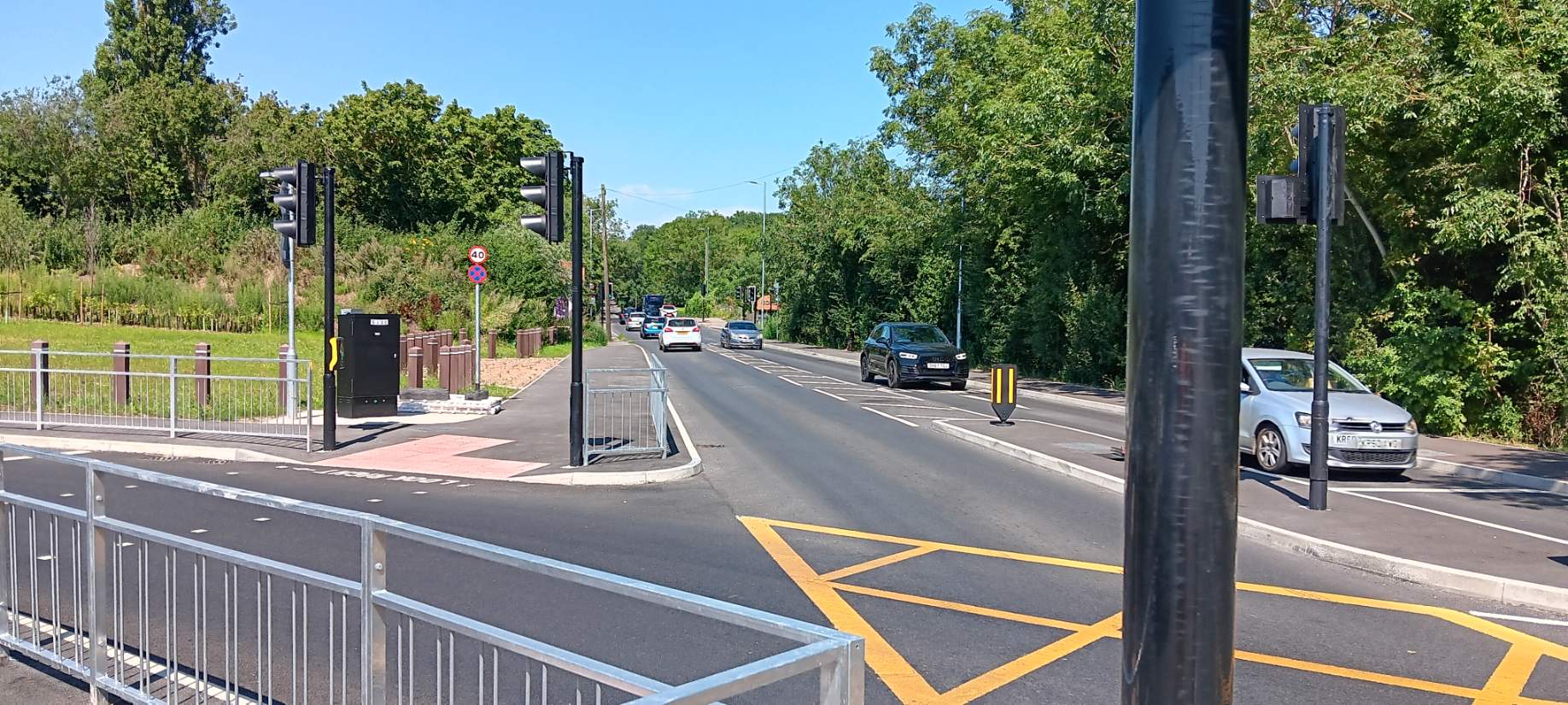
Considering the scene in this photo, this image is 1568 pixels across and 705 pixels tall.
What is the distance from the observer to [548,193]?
12617 mm

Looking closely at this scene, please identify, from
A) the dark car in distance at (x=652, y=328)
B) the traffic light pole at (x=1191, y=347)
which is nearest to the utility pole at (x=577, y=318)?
the traffic light pole at (x=1191, y=347)

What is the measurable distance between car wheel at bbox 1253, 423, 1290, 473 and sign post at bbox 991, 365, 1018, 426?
518cm

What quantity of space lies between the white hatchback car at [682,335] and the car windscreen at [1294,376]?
3831 cm

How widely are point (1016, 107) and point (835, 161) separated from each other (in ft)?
124

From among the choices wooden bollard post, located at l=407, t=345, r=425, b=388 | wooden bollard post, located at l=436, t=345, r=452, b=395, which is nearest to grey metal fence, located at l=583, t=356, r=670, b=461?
wooden bollard post, located at l=436, t=345, r=452, b=395

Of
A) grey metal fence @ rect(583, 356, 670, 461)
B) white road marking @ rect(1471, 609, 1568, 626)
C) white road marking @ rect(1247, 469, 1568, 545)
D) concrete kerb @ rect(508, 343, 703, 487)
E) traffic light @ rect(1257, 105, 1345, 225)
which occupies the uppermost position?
traffic light @ rect(1257, 105, 1345, 225)

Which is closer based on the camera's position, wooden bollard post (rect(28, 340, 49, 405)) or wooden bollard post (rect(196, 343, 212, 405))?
wooden bollard post (rect(196, 343, 212, 405))

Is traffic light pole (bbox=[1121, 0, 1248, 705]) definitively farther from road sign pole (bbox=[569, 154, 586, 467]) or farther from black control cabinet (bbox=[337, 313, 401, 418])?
black control cabinet (bbox=[337, 313, 401, 418])

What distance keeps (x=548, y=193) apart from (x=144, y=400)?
804 cm

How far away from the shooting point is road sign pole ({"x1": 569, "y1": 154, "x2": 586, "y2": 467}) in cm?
1246

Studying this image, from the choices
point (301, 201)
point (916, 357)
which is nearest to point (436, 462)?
point (301, 201)

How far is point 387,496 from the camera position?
10891 millimetres

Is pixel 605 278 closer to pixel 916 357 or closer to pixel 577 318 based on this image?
pixel 916 357

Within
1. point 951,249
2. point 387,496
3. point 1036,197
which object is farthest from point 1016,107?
point 387,496
